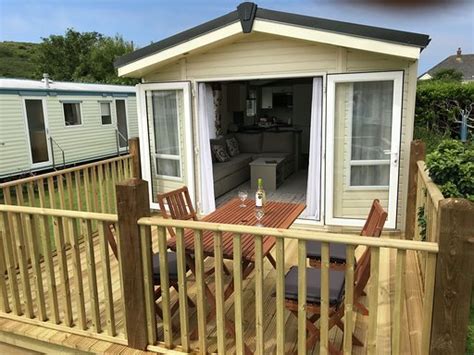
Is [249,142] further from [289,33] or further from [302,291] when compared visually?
[302,291]

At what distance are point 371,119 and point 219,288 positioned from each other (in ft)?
10.3

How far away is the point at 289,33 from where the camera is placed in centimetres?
424

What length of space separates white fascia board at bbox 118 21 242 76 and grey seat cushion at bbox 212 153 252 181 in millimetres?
2277

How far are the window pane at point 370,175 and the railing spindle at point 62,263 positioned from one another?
3.37 m

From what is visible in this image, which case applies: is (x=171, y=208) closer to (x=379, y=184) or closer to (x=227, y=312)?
(x=227, y=312)

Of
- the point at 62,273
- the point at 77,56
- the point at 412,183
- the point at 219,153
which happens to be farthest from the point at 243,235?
the point at 77,56

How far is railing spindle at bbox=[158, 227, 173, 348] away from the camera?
89.5 inches

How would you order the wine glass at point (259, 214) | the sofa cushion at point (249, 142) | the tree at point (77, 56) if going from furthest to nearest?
the tree at point (77, 56)
the sofa cushion at point (249, 142)
the wine glass at point (259, 214)

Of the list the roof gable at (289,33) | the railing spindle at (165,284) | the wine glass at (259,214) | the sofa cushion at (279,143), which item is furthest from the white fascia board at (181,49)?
the sofa cushion at (279,143)

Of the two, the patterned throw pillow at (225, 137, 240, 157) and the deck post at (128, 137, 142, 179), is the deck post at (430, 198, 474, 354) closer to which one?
the deck post at (128, 137, 142, 179)

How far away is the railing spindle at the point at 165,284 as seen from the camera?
2273 mm

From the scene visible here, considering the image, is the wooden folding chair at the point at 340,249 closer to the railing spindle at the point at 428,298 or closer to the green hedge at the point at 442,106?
the railing spindle at the point at 428,298

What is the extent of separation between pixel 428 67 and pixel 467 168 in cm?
3353

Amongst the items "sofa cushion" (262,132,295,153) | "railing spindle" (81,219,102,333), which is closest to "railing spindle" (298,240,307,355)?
"railing spindle" (81,219,102,333)
